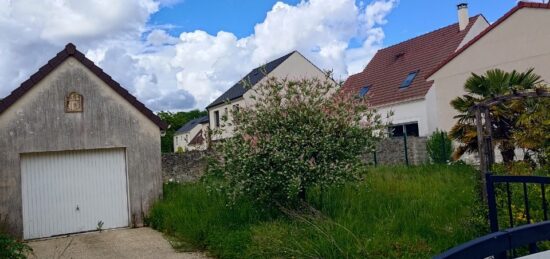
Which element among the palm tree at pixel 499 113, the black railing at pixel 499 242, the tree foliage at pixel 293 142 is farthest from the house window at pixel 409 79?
the black railing at pixel 499 242

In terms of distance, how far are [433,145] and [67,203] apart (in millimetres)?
13398

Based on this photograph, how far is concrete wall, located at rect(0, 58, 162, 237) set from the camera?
36.1 ft

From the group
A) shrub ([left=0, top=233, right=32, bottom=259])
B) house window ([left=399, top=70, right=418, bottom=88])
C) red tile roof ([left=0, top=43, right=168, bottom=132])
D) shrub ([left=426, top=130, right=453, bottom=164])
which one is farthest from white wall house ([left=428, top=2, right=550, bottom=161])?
shrub ([left=0, top=233, right=32, bottom=259])

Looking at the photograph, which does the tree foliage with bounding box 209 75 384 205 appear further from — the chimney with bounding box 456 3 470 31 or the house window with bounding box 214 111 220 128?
the house window with bounding box 214 111 220 128

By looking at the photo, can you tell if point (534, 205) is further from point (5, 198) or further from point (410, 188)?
point (5, 198)

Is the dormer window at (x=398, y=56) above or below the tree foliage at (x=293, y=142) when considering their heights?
above

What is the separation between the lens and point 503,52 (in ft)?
61.7

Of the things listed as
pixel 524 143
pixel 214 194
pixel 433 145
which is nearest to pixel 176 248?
pixel 214 194

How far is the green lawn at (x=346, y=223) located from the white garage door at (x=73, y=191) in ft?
4.40

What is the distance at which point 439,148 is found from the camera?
757 inches

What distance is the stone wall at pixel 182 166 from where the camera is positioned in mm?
15375

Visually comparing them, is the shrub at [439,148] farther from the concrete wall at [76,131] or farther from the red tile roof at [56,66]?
the concrete wall at [76,131]

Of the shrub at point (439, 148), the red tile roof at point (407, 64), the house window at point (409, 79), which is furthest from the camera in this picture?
the house window at point (409, 79)

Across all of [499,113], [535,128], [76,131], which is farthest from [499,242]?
[499,113]
